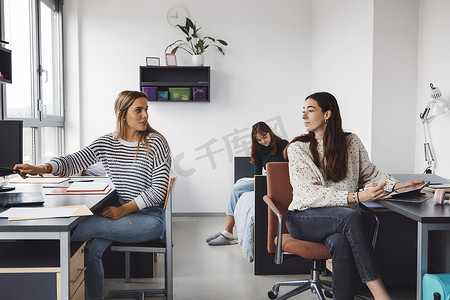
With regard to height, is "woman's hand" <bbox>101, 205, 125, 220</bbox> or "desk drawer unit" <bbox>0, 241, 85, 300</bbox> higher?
"woman's hand" <bbox>101, 205, 125, 220</bbox>

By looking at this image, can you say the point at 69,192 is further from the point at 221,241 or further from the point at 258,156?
the point at 258,156

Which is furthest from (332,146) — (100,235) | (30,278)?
(30,278)

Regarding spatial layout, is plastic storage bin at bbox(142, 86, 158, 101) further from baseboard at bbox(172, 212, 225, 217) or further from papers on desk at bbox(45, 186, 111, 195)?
papers on desk at bbox(45, 186, 111, 195)

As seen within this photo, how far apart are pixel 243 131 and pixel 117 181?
10.5 feet

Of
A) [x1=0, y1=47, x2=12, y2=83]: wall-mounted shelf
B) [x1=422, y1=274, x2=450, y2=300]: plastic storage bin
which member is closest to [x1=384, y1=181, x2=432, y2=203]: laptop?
[x1=422, y1=274, x2=450, y2=300]: plastic storage bin

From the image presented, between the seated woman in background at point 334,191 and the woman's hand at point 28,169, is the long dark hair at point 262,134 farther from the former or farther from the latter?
the woman's hand at point 28,169

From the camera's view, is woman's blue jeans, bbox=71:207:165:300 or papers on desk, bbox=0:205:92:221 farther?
woman's blue jeans, bbox=71:207:165:300

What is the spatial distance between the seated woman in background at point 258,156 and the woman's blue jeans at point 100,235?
1881 mm

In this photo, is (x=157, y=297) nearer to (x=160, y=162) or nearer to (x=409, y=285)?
(x=160, y=162)

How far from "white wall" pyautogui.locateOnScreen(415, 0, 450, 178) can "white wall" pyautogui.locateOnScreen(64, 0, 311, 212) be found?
6.37 feet

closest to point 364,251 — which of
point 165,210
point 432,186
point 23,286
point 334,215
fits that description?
point 334,215

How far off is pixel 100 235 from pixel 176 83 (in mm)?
3224

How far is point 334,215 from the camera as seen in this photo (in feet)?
7.22

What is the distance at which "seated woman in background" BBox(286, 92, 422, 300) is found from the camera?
2.13 m
